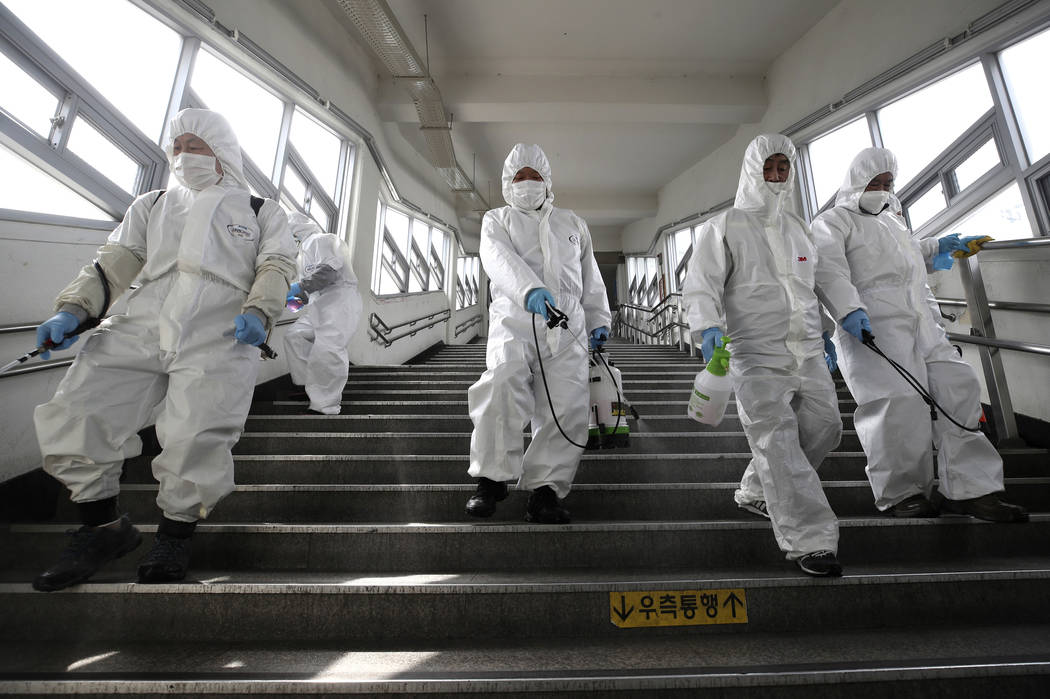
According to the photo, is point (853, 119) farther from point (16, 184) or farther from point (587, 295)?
point (16, 184)

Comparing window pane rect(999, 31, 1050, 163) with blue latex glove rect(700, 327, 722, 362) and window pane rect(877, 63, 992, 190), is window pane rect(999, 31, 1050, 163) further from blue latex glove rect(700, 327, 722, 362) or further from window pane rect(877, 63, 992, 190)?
blue latex glove rect(700, 327, 722, 362)

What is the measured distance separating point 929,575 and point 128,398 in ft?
8.76

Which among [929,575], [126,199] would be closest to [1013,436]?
[929,575]

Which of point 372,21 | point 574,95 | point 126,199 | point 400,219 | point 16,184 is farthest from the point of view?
point 400,219

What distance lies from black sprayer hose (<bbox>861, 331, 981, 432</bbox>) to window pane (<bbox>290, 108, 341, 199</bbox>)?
193 inches

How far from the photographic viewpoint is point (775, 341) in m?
1.82

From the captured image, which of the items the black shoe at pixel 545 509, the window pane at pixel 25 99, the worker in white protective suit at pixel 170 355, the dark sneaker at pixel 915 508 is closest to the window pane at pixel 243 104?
the window pane at pixel 25 99

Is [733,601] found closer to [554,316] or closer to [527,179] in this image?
[554,316]

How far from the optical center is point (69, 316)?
5.31 ft

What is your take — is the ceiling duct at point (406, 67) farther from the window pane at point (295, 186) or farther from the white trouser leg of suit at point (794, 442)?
the white trouser leg of suit at point (794, 442)

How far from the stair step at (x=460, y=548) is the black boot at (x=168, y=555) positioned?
0.47 ft

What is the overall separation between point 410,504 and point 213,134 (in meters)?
1.64

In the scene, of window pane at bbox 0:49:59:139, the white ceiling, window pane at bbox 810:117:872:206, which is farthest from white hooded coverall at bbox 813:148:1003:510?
the white ceiling

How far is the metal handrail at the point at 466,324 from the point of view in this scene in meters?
10.3
